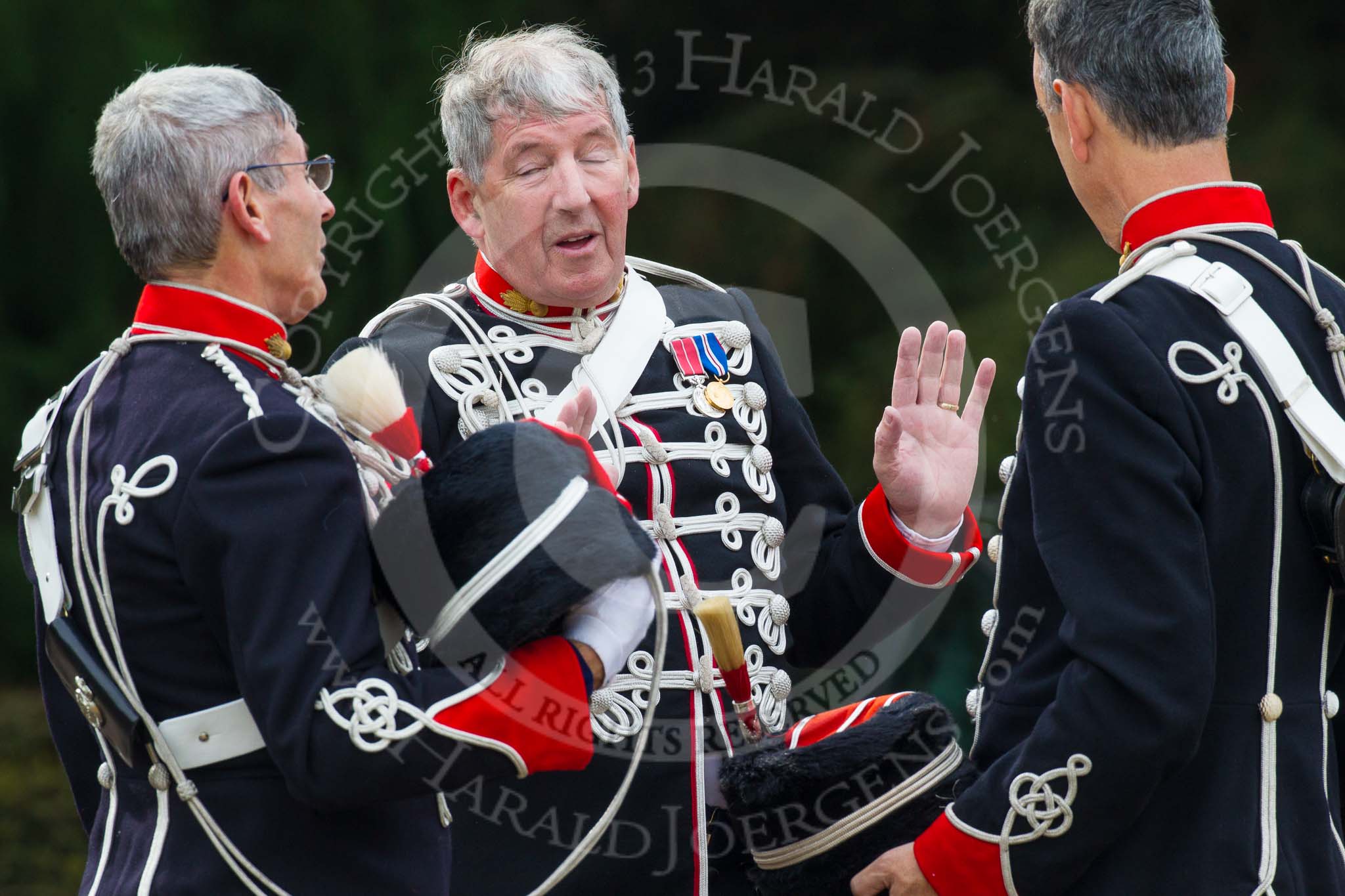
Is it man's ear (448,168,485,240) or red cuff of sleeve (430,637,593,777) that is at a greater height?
man's ear (448,168,485,240)

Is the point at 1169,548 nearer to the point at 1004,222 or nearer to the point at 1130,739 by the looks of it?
the point at 1130,739

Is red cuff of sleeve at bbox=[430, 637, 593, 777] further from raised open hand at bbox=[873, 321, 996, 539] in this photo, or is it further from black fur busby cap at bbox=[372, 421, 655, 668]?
raised open hand at bbox=[873, 321, 996, 539]

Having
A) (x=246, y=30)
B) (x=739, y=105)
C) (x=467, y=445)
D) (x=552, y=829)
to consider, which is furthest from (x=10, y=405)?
(x=467, y=445)

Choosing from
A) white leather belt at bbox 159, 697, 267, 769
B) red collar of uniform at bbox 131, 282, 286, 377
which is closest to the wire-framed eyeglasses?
red collar of uniform at bbox 131, 282, 286, 377

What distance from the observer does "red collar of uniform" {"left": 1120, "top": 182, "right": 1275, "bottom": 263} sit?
A: 2092 mm

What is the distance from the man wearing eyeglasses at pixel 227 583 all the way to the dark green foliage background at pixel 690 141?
240 cm

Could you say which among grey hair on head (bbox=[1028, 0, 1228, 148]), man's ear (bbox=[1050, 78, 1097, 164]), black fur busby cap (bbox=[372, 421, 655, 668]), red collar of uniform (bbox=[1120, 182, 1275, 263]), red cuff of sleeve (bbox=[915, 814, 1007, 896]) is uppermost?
grey hair on head (bbox=[1028, 0, 1228, 148])

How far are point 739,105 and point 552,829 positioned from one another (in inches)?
147

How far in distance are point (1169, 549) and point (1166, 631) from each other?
95 mm

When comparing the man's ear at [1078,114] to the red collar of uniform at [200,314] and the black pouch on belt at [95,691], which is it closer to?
the red collar of uniform at [200,314]

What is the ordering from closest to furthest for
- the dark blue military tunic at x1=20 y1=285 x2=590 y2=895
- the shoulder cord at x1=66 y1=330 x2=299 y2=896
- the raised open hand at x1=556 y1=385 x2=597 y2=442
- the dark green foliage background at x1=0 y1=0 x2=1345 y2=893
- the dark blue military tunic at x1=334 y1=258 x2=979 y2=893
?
1. the dark blue military tunic at x1=20 y1=285 x2=590 y2=895
2. the shoulder cord at x1=66 y1=330 x2=299 y2=896
3. the raised open hand at x1=556 y1=385 x2=597 y2=442
4. the dark blue military tunic at x1=334 y1=258 x2=979 y2=893
5. the dark green foliage background at x1=0 y1=0 x2=1345 y2=893

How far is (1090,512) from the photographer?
1.95 meters

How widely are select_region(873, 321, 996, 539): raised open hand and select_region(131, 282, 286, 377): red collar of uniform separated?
1.10 metres

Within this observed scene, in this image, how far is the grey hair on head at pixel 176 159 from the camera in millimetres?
1978
